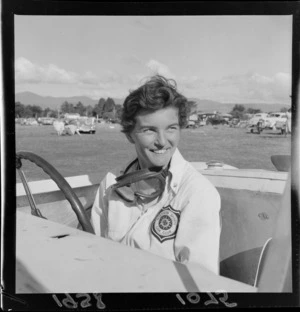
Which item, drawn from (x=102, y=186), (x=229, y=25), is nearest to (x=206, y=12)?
(x=229, y=25)

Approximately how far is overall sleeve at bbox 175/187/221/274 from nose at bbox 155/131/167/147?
22cm

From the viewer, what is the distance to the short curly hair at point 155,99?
1928mm

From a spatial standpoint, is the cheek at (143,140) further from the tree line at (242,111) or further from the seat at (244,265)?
the seat at (244,265)

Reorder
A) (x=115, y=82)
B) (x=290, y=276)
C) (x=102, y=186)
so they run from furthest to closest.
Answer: (x=102, y=186)
(x=115, y=82)
(x=290, y=276)

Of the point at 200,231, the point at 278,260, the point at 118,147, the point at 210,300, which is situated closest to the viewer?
the point at 278,260

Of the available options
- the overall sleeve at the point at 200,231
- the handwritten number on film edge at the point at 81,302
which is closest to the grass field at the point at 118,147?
the overall sleeve at the point at 200,231

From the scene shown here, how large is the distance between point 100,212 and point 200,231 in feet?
1.40

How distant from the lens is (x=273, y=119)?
1.94 metres

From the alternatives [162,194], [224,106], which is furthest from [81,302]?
[224,106]

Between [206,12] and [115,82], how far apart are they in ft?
1.37

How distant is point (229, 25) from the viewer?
1.90 metres

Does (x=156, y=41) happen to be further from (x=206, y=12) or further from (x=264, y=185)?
(x=264, y=185)

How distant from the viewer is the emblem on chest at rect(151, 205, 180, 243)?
6.28 ft

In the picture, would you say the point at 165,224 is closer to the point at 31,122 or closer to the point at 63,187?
the point at 63,187
